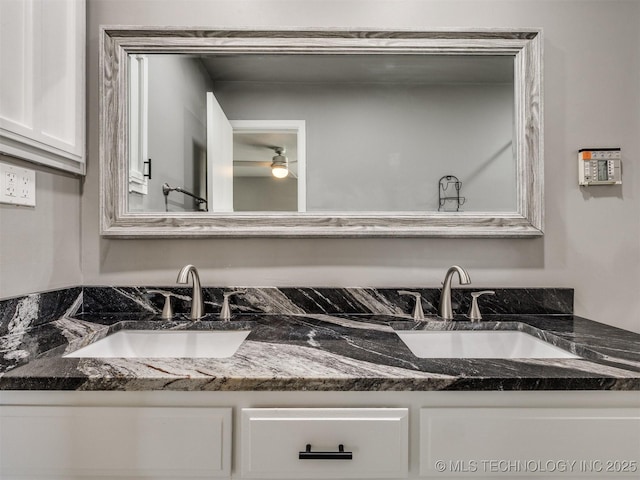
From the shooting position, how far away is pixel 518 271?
4.43 ft

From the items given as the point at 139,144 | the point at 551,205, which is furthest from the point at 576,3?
the point at 139,144

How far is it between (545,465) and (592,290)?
A: 832mm

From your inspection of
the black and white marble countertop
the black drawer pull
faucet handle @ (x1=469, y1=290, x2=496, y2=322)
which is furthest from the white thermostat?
the black drawer pull

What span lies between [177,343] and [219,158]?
615 millimetres

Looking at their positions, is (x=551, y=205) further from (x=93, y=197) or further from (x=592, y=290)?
(x=93, y=197)

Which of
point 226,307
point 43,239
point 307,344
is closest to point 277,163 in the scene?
point 226,307

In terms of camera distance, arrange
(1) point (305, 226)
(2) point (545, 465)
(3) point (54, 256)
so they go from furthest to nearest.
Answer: (1) point (305, 226)
(3) point (54, 256)
(2) point (545, 465)

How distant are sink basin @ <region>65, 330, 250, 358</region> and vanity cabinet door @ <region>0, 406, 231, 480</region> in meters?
0.38

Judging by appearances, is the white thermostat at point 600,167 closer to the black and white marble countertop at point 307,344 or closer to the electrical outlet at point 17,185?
the black and white marble countertop at point 307,344

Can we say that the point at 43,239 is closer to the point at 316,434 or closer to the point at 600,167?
the point at 316,434

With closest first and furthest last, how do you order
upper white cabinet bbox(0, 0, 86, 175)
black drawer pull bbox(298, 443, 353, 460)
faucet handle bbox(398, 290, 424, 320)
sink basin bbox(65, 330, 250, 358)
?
black drawer pull bbox(298, 443, 353, 460)
upper white cabinet bbox(0, 0, 86, 175)
sink basin bbox(65, 330, 250, 358)
faucet handle bbox(398, 290, 424, 320)

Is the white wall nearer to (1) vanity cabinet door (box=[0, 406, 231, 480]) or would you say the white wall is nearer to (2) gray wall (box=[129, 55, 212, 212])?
(2) gray wall (box=[129, 55, 212, 212])

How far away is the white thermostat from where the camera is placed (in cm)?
132

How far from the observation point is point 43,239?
3.88 feet
